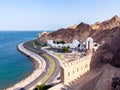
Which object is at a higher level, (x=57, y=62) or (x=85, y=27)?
(x=85, y=27)

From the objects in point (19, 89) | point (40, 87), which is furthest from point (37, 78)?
point (40, 87)

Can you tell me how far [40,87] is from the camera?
50094mm

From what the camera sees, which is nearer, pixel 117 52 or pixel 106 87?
pixel 106 87

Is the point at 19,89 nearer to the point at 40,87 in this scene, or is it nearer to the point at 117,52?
the point at 40,87

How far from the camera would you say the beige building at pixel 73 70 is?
41156 millimetres

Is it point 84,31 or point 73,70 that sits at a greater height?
point 84,31

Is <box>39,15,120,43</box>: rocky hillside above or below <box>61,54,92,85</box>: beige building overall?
above

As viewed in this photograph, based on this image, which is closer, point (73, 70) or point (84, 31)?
point (73, 70)

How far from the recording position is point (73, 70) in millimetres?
42750

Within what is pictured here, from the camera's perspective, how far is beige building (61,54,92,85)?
41.2 meters

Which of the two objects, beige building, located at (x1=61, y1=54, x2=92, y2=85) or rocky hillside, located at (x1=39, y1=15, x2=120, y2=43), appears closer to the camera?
Result: beige building, located at (x1=61, y1=54, x2=92, y2=85)

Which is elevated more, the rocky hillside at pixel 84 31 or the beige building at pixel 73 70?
the rocky hillside at pixel 84 31

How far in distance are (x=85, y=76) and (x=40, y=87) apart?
42.5 ft

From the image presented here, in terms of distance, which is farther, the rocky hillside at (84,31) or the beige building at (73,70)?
the rocky hillside at (84,31)
